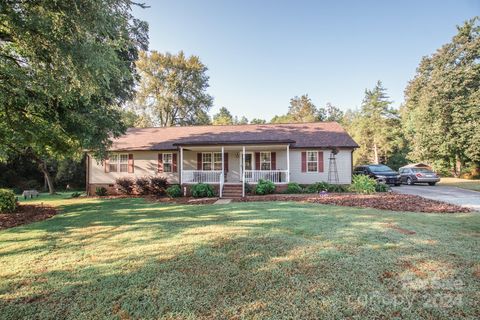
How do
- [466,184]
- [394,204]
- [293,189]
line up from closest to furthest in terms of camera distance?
[394,204] < [293,189] < [466,184]

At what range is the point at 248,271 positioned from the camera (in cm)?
362

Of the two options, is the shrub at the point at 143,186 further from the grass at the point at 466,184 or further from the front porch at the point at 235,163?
the grass at the point at 466,184

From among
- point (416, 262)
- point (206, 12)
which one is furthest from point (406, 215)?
point (206, 12)

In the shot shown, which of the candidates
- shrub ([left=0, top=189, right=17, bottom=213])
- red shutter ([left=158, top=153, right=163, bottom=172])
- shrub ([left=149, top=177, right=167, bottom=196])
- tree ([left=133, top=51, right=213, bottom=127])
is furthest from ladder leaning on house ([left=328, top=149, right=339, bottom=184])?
tree ([left=133, top=51, right=213, bottom=127])

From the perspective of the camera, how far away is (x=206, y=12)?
40.7 feet

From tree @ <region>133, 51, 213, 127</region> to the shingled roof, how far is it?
570 inches

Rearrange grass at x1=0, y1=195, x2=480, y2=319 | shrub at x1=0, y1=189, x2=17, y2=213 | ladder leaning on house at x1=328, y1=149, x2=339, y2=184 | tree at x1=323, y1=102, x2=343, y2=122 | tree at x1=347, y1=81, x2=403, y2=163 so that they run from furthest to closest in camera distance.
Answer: tree at x1=323, y1=102, x2=343, y2=122 → tree at x1=347, y1=81, x2=403, y2=163 → ladder leaning on house at x1=328, y1=149, x2=339, y2=184 → shrub at x1=0, y1=189, x2=17, y2=213 → grass at x1=0, y1=195, x2=480, y2=319

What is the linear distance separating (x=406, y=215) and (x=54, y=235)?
9.83 meters

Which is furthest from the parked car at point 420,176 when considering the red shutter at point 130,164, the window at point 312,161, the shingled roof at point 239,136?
the red shutter at point 130,164

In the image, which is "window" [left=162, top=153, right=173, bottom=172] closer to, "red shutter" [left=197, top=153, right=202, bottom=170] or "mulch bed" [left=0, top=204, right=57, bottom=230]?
"red shutter" [left=197, top=153, right=202, bottom=170]

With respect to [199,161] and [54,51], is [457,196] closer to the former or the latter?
[199,161]

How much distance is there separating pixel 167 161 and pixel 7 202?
841 centimetres

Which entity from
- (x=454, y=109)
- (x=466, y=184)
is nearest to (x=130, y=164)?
(x=466, y=184)

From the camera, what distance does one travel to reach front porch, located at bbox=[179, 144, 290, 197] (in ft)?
47.9
